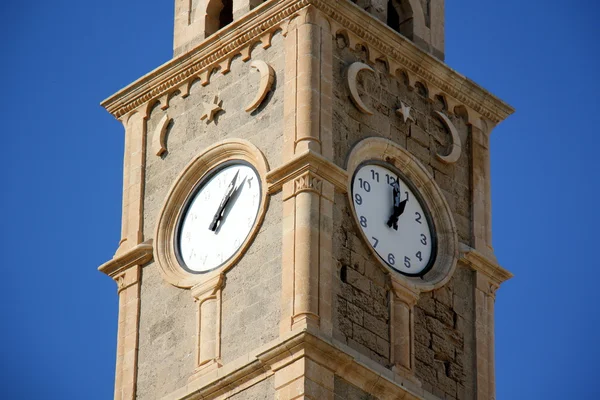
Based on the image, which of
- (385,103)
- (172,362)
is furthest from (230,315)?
(385,103)

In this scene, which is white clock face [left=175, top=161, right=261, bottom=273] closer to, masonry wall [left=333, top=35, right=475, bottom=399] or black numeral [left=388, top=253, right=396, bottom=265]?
masonry wall [left=333, top=35, right=475, bottom=399]

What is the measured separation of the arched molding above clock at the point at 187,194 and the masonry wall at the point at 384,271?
1.72 metres

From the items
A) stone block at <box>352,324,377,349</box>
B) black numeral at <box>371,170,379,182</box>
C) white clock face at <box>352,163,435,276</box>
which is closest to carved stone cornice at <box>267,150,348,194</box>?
white clock face at <box>352,163,435,276</box>

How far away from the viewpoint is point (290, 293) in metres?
53.7

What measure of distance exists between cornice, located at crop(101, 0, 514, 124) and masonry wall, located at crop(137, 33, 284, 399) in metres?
0.25

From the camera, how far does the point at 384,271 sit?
5534 centimetres

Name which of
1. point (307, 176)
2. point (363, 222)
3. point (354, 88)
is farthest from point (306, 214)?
point (354, 88)

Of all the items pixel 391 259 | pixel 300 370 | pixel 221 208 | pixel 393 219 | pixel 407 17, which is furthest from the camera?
pixel 407 17

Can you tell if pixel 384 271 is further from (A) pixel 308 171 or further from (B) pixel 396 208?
(A) pixel 308 171

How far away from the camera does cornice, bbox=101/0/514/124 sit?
57.0 metres

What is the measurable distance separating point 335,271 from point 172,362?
146 inches

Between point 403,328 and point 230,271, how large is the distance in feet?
11.0

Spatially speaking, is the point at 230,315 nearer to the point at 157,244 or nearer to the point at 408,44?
the point at 157,244

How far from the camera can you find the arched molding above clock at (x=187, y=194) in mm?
55875
